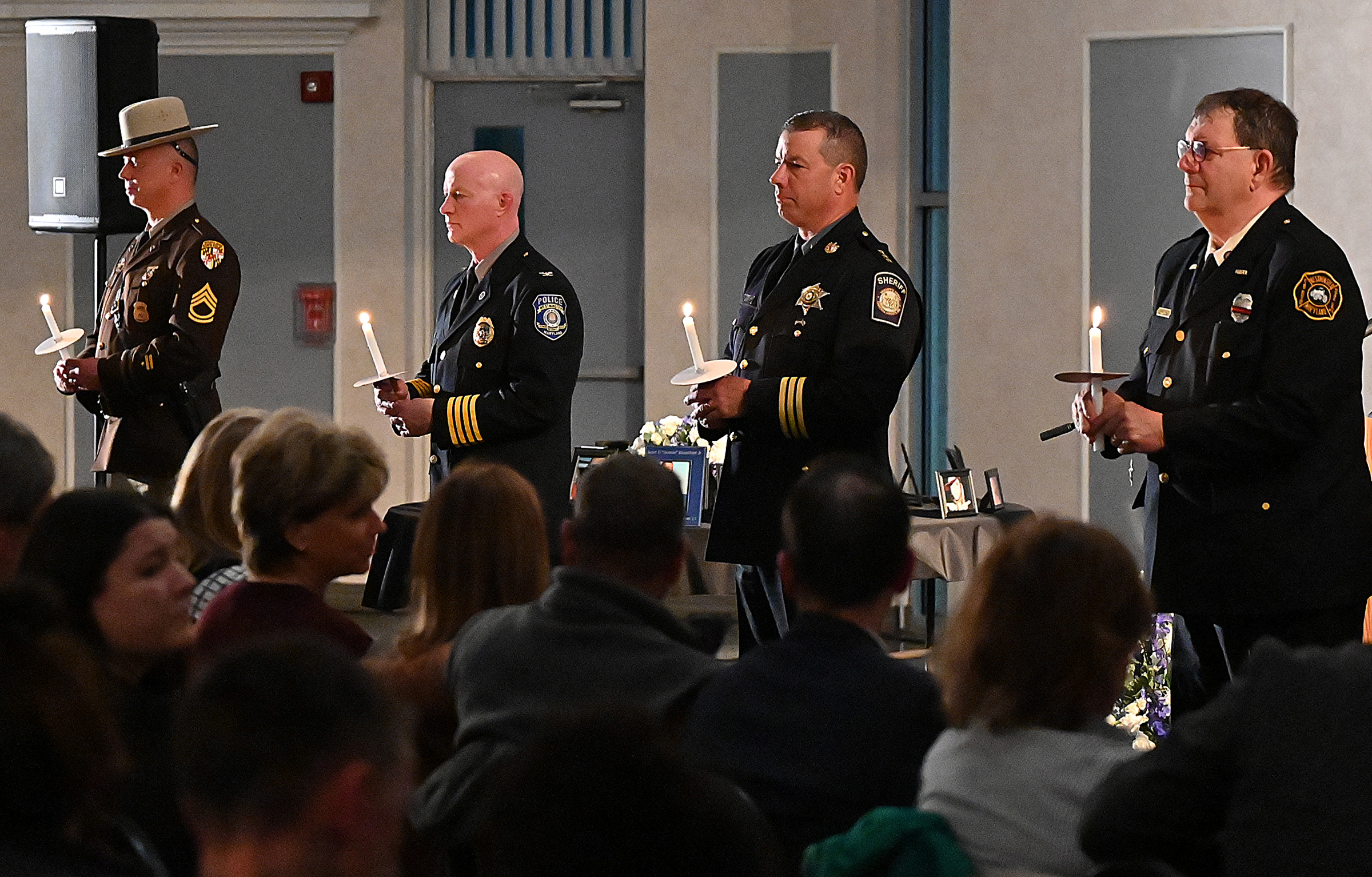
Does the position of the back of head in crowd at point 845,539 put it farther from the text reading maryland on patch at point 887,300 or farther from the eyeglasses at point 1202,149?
the text reading maryland on patch at point 887,300

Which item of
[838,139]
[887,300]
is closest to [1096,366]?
[887,300]

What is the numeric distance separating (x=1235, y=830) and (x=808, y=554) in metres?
0.65

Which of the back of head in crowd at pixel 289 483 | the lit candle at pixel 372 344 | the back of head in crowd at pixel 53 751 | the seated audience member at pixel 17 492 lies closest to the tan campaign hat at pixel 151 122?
the lit candle at pixel 372 344

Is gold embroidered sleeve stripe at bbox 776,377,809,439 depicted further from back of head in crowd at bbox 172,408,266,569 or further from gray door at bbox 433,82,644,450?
gray door at bbox 433,82,644,450

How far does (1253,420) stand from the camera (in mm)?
2789

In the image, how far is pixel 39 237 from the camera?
7.45 meters

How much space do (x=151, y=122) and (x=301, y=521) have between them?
8.48 feet

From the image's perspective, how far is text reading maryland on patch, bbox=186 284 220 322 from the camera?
4.27 meters

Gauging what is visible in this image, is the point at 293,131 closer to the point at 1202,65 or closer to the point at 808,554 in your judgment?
the point at 1202,65

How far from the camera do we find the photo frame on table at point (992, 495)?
5.41 metres

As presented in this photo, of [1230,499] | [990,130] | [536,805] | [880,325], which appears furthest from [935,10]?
[536,805]

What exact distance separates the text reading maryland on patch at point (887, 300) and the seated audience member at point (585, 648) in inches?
54.6

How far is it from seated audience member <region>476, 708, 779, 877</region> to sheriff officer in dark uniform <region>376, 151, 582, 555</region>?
276 centimetres

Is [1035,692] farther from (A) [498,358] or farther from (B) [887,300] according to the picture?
(A) [498,358]
